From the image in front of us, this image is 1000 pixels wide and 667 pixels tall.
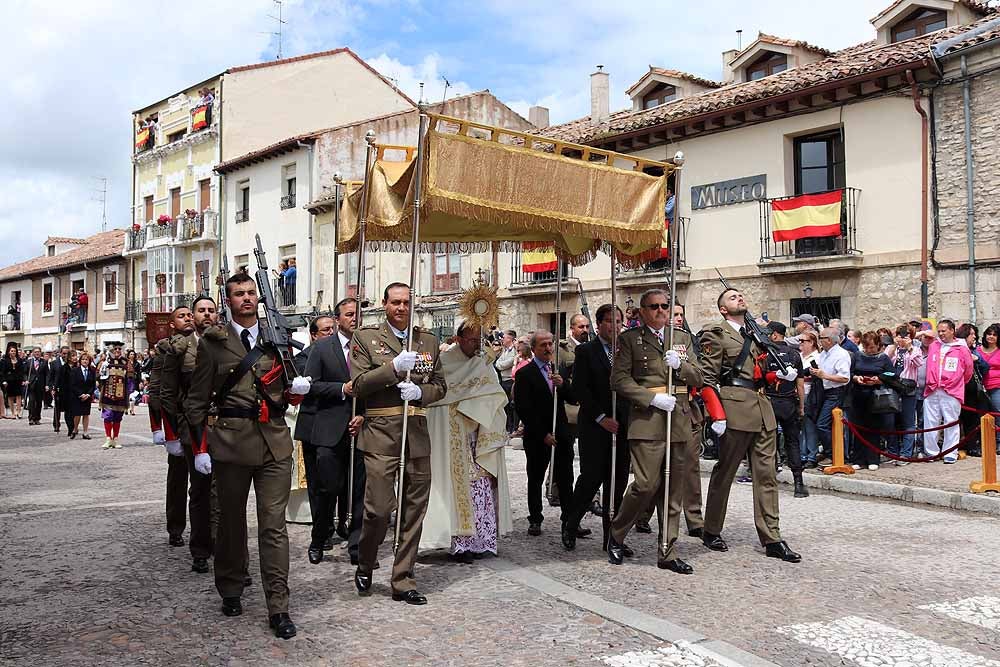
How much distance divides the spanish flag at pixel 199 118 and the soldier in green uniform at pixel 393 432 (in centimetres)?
3449

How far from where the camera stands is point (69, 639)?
469 cm

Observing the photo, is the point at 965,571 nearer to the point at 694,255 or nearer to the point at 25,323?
the point at 694,255

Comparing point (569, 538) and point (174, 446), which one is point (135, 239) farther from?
point (569, 538)

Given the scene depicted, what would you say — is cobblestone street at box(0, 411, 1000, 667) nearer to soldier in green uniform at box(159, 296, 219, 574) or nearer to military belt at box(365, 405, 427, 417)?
soldier in green uniform at box(159, 296, 219, 574)

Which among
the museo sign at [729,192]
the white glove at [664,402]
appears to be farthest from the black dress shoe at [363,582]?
the museo sign at [729,192]

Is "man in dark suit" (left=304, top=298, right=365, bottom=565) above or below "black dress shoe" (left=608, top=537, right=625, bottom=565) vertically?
above

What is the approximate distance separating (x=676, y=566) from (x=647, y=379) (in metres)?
1.30

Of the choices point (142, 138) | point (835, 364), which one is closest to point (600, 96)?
point (835, 364)

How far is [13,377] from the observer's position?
25875 mm

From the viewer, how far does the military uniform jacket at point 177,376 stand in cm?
631

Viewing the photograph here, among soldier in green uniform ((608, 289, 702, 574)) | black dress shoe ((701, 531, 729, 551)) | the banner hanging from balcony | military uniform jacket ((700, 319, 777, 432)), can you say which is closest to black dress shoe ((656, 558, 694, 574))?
soldier in green uniform ((608, 289, 702, 574))

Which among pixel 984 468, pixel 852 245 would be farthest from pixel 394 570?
pixel 852 245

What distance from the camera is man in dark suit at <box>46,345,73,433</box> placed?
62.7 feet

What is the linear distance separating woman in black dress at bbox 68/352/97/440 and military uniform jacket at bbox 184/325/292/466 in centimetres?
1426
